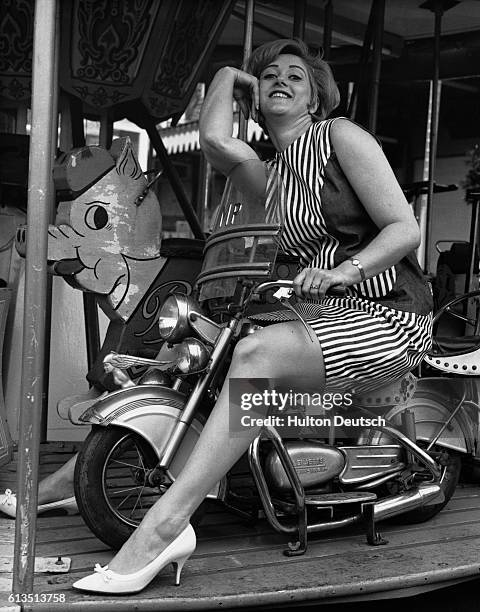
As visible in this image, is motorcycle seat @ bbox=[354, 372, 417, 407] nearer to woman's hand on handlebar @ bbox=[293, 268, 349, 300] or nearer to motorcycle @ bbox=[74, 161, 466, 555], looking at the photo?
motorcycle @ bbox=[74, 161, 466, 555]

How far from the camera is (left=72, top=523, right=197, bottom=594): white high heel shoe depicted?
1.89 meters

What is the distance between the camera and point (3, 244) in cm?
352

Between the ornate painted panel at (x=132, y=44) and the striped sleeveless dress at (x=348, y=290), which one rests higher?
the ornate painted panel at (x=132, y=44)

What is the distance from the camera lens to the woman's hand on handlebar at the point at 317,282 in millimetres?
2055

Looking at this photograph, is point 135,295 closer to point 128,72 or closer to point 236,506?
point 236,506

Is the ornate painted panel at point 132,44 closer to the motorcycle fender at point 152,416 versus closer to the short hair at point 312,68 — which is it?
the short hair at point 312,68

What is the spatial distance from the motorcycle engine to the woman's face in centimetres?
94

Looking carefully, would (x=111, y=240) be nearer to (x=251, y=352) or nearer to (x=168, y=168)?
(x=251, y=352)

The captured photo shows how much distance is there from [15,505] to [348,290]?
114 cm

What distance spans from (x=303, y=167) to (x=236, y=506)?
977 mm

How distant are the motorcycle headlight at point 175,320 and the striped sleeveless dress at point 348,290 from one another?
1.05ft

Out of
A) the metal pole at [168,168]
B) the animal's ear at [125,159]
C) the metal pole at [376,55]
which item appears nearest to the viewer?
the animal's ear at [125,159]

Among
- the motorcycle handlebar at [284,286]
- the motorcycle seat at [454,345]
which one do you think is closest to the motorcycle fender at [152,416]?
the motorcycle handlebar at [284,286]

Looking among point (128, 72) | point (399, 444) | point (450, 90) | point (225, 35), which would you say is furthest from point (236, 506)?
point (450, 90)
